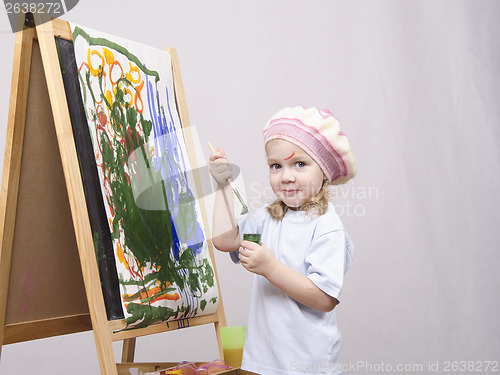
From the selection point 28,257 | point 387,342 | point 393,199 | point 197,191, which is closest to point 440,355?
point 387,342

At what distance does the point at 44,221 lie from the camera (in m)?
1.74

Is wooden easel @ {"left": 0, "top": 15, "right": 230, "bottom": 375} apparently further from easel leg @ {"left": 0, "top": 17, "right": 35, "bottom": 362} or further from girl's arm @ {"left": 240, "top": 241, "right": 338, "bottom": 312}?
girl's arm @ {"left": 240, "top": 241, "right": 338, "bottom": 312}

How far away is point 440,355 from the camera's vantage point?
351 centimetres

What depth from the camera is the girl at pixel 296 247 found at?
1.61 metres

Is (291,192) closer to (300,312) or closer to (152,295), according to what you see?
(300,312)

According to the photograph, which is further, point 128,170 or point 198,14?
point 198,14

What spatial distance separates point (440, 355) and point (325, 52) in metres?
1.92

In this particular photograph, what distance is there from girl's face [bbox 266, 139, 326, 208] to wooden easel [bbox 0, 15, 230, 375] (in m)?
0.54

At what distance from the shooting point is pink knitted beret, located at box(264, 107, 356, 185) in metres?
1.71

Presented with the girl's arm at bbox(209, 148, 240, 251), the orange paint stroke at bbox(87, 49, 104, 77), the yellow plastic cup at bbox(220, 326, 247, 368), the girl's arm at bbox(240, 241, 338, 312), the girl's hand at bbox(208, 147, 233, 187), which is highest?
the orange paint stroke at bbox(87, 49, 104, 77)

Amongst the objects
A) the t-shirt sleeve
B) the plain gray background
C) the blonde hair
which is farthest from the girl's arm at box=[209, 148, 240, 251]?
the plain gray background

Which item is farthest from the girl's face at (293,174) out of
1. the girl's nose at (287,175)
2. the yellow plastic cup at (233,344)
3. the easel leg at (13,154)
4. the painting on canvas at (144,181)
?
the easel leg at (13,154)

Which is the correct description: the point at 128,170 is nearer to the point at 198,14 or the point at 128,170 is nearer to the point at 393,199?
the point at 198,14

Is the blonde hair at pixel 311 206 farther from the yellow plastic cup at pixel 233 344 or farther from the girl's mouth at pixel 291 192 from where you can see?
the yellow plastic cup at pixel 233 344
